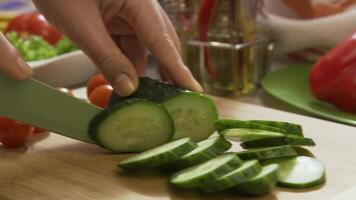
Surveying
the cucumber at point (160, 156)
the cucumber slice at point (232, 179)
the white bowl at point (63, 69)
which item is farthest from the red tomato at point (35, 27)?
the cucumber slice at point (232, 179)

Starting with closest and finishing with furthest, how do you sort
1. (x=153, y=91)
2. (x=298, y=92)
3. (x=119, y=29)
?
(x=153, y=91) < (x=119, y=29) < (x=298, y=92)

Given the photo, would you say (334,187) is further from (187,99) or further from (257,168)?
(187,99)

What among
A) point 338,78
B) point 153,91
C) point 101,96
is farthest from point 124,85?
point 338,78

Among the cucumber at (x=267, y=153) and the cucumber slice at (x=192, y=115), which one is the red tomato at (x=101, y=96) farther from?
the cucumber at (x=267, y=153)

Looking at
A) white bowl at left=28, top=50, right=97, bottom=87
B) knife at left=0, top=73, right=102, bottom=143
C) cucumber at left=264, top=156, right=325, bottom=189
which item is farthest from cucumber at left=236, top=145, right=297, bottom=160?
white bowl at left=28, top=50, right=97, bottom=87

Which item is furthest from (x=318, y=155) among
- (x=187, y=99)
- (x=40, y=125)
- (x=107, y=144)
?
(x=40, y=125)

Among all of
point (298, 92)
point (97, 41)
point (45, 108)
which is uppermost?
point (97, 41)

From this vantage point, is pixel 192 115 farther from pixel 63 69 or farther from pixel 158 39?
pixel 63 69
